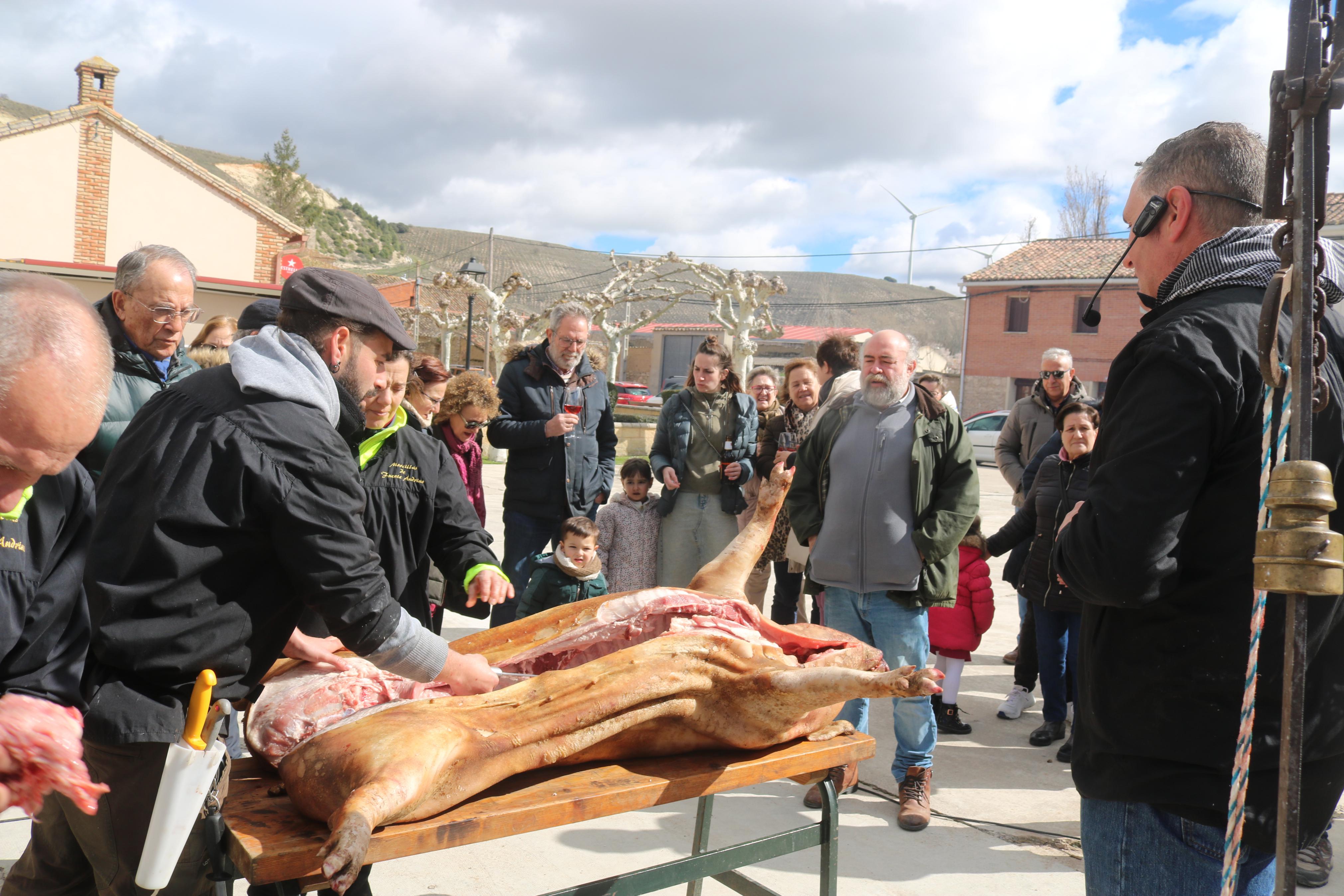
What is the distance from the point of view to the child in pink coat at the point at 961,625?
5.18 meters

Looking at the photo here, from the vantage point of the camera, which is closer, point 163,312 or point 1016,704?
point 163,312

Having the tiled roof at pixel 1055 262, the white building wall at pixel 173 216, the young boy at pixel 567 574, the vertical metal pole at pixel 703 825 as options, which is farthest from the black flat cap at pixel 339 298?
the tiled roof at pixel 1055 262

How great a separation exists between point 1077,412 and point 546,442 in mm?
2946

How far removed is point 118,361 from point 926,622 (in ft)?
11.8

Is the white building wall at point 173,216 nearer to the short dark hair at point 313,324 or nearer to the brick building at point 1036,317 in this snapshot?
the brick building at point 1036,317

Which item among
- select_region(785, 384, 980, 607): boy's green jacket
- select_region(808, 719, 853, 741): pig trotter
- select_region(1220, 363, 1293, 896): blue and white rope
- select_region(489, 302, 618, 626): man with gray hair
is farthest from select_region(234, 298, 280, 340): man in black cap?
select_region(1220, 363, 1293, 896): blue and white rope

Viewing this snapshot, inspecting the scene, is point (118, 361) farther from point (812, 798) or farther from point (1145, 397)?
point (1145, 397)

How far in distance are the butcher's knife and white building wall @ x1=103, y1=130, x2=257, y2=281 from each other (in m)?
26.9

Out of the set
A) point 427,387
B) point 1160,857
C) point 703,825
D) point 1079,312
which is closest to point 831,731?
point 703,825

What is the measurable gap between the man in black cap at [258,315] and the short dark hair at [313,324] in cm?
198

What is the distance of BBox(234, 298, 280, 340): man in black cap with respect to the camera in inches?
168

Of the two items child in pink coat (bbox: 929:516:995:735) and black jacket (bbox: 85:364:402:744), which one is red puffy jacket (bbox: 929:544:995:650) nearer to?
child in pink coat (bbox: 929:516:995:735)

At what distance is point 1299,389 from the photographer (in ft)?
4.49

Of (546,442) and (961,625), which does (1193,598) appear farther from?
(546,442)
